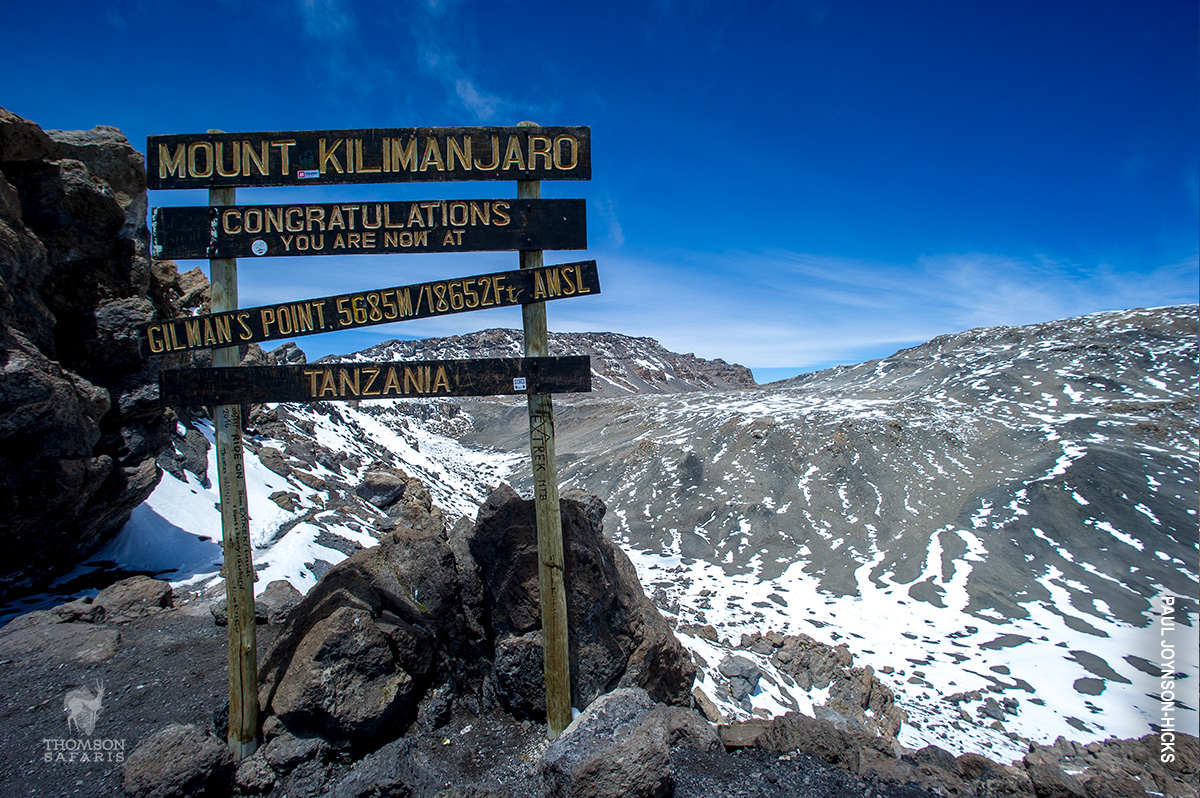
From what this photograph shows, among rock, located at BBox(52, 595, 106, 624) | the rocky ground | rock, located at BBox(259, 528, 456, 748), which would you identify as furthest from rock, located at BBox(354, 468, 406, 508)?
rock, located at BBox(259, 528, 456, 748)

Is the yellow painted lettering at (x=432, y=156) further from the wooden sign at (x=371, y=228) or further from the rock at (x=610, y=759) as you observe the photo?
the rock at (x=610, y=759)

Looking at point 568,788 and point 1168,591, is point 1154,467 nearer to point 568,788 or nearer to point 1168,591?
point 1168,591

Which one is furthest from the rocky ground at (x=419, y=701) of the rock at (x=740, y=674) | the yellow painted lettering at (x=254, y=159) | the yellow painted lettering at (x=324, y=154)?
the rock at (x=740, y=674)

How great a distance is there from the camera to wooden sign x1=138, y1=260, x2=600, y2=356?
506 cm

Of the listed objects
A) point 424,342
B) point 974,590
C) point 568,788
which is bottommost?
point 974,590

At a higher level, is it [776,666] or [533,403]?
[533,403]

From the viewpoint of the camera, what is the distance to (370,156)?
5172 millimetres

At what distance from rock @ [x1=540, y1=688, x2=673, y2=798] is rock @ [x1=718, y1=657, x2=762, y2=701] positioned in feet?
39.1

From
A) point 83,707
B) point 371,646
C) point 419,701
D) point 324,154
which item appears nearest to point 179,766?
point 371,646

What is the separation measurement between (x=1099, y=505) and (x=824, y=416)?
22471 mm

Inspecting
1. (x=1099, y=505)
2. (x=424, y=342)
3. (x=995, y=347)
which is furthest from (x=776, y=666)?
(x=424, y=342)

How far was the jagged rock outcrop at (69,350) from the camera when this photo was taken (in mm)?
7090

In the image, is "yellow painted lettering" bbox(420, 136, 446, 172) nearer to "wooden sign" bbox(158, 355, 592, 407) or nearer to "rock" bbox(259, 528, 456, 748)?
"wooden sign" bbox(158, 355, 592, 407)

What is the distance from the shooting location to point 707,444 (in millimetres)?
53188
